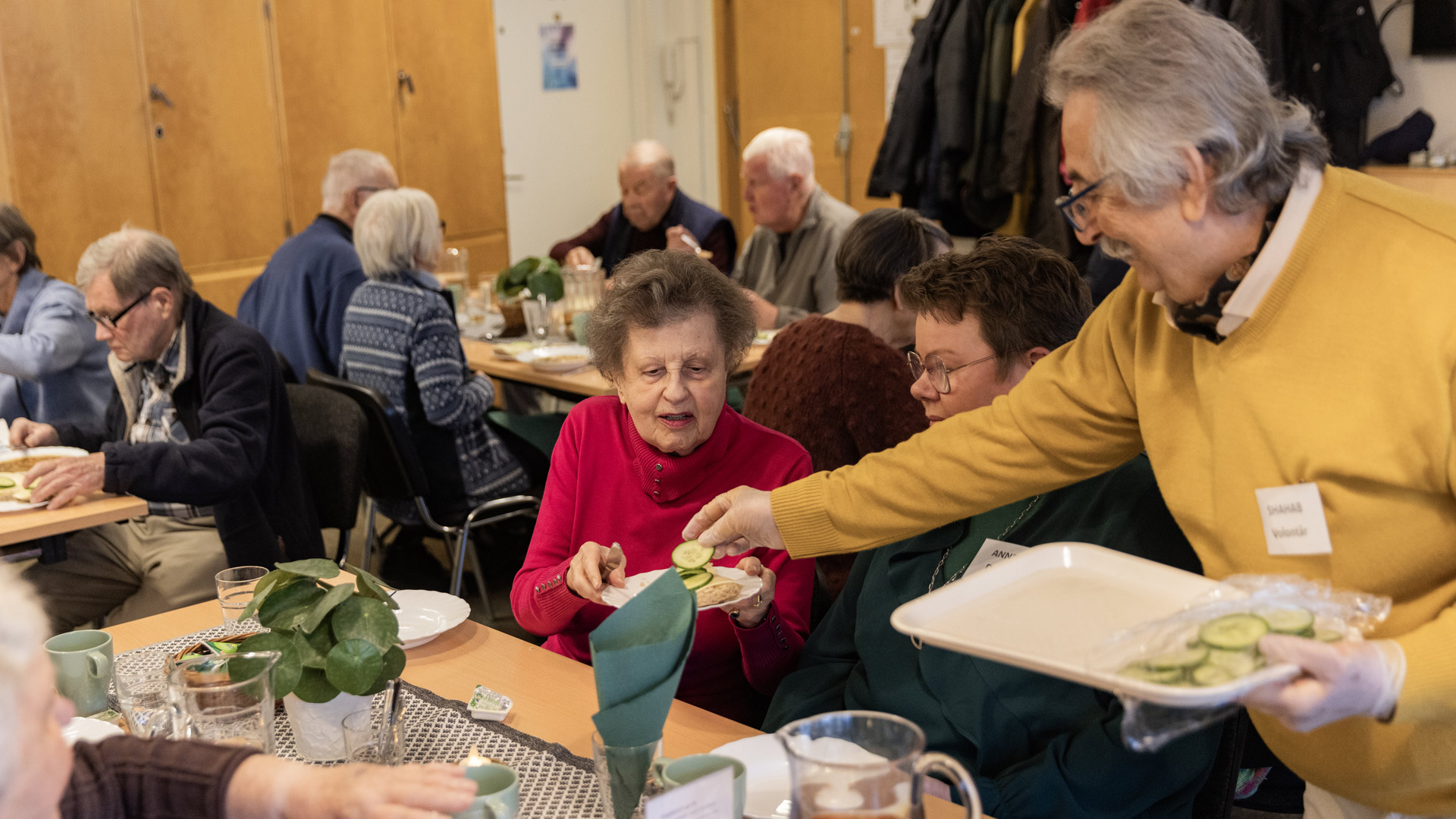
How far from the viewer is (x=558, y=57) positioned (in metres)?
7.88

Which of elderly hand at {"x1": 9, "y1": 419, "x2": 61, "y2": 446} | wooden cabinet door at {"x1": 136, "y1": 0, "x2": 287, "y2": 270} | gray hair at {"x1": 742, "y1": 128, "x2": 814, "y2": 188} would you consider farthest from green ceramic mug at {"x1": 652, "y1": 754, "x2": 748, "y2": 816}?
wooden cabinet door at {"x1": 136, "y1": 0, "x2": 287, "y2": 270}

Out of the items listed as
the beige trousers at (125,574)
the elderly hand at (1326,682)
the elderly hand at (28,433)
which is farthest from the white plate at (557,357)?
the elderly hand at (1326,682)

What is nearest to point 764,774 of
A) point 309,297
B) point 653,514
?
point 653,514

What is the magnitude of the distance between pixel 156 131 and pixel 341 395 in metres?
3.20

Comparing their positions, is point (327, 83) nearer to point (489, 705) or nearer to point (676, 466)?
point (676, 466)

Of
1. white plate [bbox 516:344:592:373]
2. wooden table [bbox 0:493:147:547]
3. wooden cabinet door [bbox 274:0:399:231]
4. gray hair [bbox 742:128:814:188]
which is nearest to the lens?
wooden table [bbox 0:493:147:547]

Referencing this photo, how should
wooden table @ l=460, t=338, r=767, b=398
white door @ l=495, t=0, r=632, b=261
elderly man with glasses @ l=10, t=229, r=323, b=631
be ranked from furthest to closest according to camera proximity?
white door @ l=495, t=0, r=632, b=261
wooden table @ l=460, t=338, r=767, b=398
elderly man with glasses @ l=10, t=229, r=323, b=631

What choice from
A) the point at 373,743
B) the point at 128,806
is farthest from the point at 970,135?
the point at 128,806

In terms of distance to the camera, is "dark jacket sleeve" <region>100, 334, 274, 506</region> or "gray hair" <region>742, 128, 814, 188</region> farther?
"gray hair" <region>742, 128, 814, 188</region>

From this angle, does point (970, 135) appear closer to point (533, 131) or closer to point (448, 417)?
point (448, 417)

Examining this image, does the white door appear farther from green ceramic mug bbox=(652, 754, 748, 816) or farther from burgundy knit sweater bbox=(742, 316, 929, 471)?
green ceramic mug bbox=(652, 754, 748, 816)

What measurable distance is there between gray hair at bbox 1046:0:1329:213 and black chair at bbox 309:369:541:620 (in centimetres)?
231

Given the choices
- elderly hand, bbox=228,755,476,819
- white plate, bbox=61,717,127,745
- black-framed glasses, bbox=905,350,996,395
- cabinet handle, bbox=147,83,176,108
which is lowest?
white plate, bbox=61,717,127,745

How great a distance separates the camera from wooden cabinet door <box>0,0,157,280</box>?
5121 millimetres
